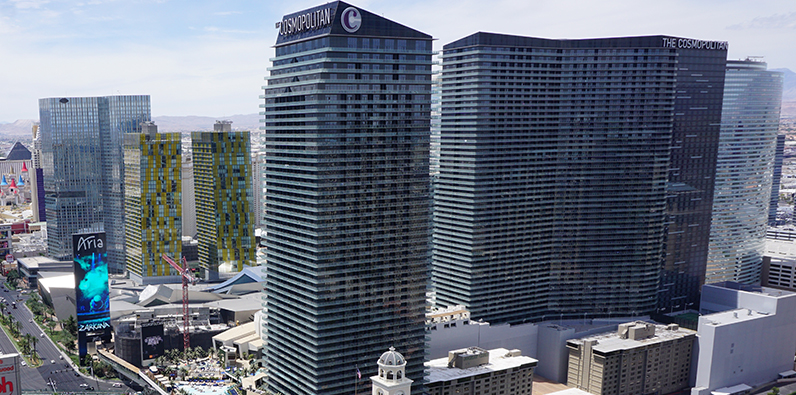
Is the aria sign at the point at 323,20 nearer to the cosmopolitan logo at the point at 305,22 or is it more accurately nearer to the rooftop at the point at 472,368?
the cosmopolitan logo at the point at 305,22

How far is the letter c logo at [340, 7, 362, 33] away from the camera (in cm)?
15125

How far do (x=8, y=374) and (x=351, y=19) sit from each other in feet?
330

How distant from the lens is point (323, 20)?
152m

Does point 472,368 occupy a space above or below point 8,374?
below

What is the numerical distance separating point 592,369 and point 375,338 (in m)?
76.5

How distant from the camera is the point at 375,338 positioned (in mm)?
163000

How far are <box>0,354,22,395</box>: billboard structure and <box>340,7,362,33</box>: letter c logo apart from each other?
95.4 metres

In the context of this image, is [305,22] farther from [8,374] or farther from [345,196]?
[8,374]

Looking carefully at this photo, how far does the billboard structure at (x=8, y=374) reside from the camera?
12025cm

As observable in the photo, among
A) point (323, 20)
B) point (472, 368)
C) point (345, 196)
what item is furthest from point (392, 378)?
point (323, 20)

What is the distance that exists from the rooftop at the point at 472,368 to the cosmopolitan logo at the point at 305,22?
301 feet

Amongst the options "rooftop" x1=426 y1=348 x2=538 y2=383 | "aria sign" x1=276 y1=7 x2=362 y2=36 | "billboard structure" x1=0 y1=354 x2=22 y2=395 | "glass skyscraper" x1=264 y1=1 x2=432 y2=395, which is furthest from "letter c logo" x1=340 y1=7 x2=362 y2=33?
"billboard structure" x1=0 y1=354 x2=22 y2=395

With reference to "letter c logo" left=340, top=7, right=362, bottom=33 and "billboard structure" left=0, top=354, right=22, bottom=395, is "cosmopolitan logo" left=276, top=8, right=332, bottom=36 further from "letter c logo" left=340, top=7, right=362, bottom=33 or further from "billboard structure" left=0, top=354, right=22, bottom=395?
"billboard structure" left=0, top=354, right=22, bottom=395

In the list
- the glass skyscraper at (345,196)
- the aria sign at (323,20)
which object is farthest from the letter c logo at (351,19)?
the glass skyscraper at (345,196)
